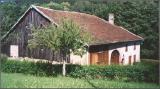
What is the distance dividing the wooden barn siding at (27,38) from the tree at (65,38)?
6.39 ft

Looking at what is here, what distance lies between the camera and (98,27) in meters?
18.3

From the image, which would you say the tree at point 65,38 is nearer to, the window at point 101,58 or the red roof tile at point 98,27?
the red roof tile at point 98,27

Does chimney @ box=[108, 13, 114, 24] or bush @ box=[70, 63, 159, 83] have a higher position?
chimney @ box=[108, 13, 114, 24]

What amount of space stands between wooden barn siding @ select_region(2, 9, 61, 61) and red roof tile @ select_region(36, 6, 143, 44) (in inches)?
17.9

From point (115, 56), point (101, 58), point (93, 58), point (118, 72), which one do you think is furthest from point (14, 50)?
point (118, 72)

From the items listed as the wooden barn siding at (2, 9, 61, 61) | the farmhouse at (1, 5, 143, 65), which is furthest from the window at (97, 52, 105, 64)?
the wooden barn siding at (2, 9, 61, 61)

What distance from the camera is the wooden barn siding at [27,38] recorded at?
51.8ft

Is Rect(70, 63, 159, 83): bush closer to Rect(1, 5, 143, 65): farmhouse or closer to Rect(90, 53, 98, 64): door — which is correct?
Rect(1, 5, 143, 65): farmhouse

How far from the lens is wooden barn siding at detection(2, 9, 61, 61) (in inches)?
621

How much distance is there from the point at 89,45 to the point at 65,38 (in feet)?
7.72

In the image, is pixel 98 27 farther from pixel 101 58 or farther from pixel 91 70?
pixel 91 70

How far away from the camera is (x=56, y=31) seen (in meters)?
13.2

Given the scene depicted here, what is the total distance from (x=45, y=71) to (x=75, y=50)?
1.50m

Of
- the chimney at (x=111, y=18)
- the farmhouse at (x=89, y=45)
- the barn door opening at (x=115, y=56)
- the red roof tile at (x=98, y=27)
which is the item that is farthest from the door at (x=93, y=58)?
the chimney at (x=111, y=18)
